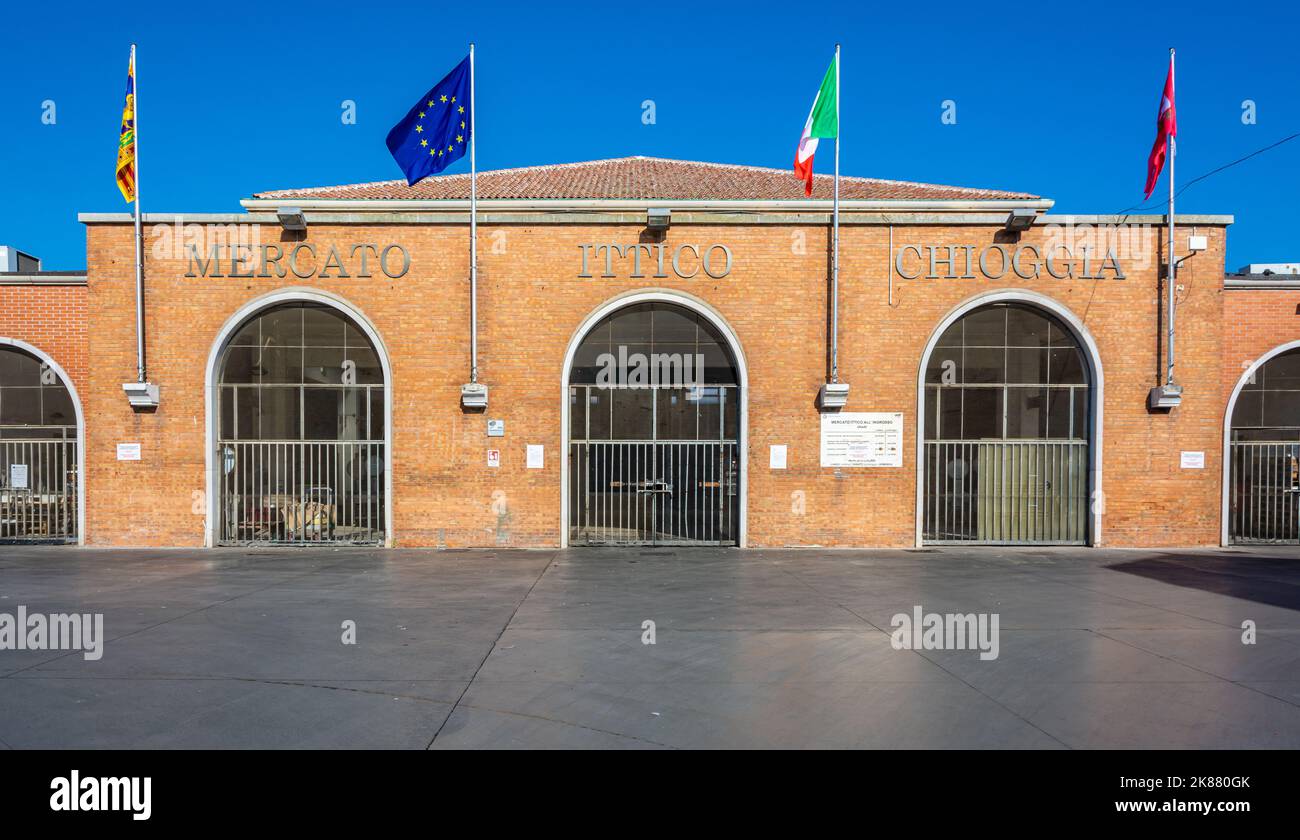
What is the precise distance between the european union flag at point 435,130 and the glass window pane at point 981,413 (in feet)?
35.7

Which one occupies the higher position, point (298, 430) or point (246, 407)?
point (246, 407)

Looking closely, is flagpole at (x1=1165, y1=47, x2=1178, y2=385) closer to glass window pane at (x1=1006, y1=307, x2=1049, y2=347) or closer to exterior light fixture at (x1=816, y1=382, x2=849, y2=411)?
glass window pane at (x1=1006, y1=307, x2=1049, y2=347)

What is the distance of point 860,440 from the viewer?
1362 centimetres

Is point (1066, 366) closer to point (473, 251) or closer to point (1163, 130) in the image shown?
point (1163, 130)

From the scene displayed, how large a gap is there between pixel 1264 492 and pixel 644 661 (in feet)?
48.6

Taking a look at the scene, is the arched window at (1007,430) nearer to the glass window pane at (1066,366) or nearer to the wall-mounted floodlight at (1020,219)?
the glass window pane at (1066,366)

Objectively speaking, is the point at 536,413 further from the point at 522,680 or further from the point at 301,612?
the point at 522,680

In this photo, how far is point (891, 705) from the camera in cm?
541

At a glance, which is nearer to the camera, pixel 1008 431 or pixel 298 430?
pixel 298 430

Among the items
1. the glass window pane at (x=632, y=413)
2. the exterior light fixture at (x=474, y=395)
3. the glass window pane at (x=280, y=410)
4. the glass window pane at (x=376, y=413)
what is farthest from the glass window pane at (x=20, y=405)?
the glass window pane at (x=632, y=413)

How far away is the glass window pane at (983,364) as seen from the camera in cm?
1408

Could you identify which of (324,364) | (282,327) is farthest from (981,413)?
(282,327)

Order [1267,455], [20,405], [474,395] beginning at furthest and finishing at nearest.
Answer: [1267,455]
[20,405]
[474,395]

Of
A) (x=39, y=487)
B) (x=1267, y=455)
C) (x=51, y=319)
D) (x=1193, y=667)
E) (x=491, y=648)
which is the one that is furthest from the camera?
(x=1267, y=455)
